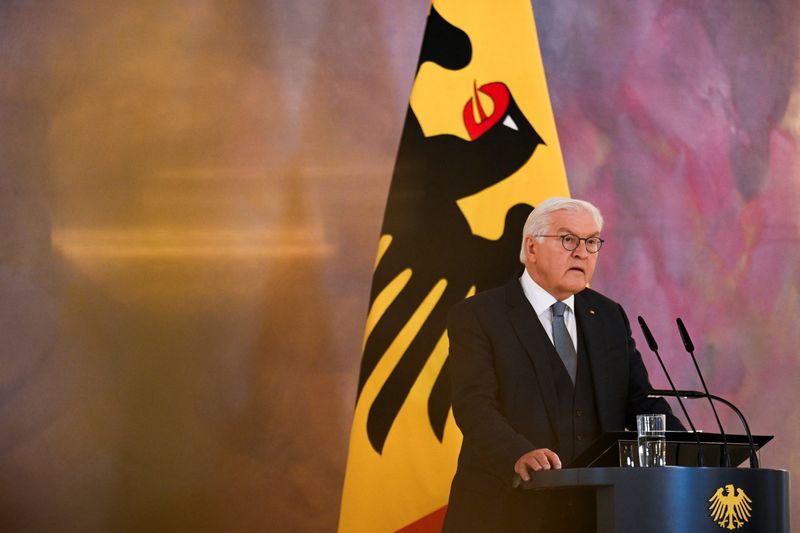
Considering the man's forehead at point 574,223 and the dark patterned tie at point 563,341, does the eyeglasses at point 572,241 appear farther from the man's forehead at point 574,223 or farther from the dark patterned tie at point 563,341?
the dark patterned tie at point 563,341

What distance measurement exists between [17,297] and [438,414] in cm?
170

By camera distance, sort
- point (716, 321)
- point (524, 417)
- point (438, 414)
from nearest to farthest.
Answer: point (524, 417) → point (438, 414) → point (716, 321)

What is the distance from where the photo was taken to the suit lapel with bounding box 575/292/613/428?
3062mm

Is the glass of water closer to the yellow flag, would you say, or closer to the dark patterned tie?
the dark patterned tie

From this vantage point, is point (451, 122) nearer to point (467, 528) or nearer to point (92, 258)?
point (92, 258)

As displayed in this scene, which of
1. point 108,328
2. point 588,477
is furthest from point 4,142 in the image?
point 588,477

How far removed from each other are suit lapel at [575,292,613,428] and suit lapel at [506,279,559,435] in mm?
122

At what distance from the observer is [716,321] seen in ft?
17.5

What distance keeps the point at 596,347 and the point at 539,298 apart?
0.23 metres

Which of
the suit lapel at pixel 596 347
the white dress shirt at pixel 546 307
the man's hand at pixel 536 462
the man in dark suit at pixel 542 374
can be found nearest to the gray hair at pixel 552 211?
the man in dark suit at pixel 542 374

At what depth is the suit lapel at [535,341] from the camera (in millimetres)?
3029

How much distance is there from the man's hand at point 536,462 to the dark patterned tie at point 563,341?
56cm

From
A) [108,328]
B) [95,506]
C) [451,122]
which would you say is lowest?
[95,506]

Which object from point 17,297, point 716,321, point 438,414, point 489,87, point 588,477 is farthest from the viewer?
point 716,321
